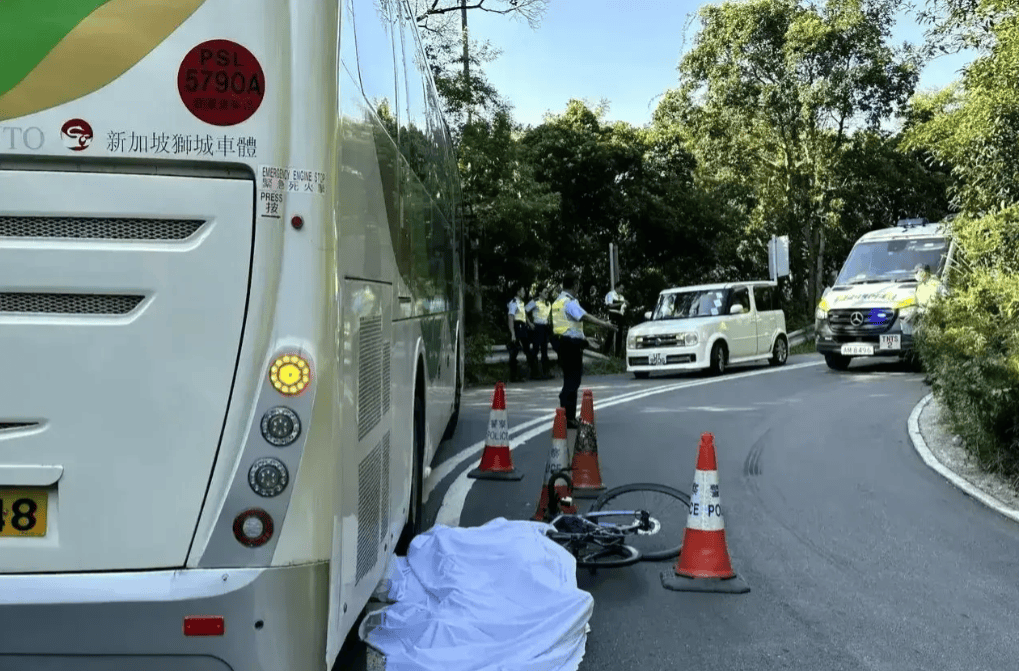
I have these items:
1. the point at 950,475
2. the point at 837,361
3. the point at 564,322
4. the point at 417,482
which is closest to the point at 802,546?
the point at 417,482

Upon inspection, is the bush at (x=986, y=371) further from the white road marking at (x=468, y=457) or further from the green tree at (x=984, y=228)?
the white road marking at (x=468, y=457)

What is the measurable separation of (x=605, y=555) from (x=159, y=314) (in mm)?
3867

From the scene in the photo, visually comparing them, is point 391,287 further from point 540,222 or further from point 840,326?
point 540,222

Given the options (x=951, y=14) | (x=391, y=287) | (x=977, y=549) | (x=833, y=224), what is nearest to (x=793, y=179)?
(x=833, y=224)

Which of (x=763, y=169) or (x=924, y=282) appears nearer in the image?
(x=924, y=282)

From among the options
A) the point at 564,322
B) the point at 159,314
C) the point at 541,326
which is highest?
the point at 159,314

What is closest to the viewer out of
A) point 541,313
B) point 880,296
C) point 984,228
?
point 984,228

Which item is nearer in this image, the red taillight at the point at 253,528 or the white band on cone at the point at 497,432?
the red taillight at the point at 253,528

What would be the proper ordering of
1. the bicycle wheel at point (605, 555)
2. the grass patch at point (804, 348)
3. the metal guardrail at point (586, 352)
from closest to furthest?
the bicycle wheel at point (605, 555), the metal guardrail at point (586, 352), the grass patch at point (804, 348)

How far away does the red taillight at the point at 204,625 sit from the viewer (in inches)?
148

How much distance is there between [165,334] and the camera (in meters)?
3.88

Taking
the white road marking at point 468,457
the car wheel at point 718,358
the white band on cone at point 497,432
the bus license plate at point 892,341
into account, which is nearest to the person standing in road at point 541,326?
the white road marking at point 468,457

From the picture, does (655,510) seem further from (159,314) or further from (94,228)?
(94,228)

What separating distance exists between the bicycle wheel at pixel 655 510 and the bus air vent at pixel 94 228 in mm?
4007
